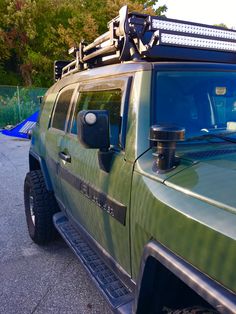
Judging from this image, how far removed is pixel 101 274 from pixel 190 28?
1948 mm

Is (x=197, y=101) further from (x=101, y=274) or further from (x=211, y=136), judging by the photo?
(x=101, y=274)

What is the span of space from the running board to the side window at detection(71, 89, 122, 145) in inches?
37.5

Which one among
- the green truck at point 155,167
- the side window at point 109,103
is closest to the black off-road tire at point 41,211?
the green truck at point 155,167

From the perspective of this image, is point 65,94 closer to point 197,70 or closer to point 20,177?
point 197,70

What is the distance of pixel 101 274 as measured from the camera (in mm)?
2471

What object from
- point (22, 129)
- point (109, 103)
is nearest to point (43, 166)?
point (109, 103)

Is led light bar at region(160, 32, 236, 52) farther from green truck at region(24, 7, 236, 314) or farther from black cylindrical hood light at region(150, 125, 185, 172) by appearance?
black cylindrical hood light at region(150, 125, 185, 172)

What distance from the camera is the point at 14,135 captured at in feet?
48.0

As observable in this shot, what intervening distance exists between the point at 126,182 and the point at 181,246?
0.65 m

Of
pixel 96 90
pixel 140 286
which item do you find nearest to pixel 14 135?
pixel 96 90

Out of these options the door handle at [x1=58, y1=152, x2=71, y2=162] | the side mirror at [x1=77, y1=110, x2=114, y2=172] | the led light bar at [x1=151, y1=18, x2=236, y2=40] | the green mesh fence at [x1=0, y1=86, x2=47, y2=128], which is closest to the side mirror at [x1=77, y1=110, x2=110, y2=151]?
the side mirror at [x1=77, y1=110, x2=114, y2=172]

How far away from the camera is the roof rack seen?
94.7 inches

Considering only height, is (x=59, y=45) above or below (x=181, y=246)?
above

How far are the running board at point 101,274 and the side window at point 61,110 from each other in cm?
107
